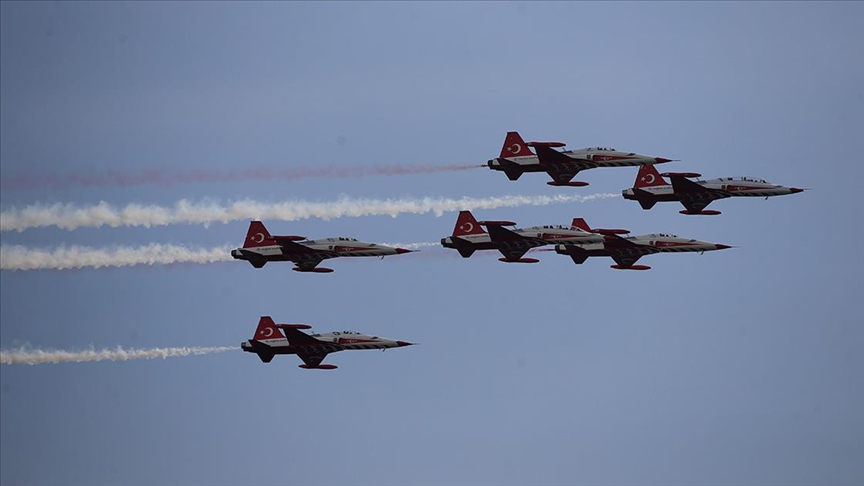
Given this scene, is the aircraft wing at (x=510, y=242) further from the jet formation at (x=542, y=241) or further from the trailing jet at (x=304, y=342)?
the trailing jet at (x=304, y=342)

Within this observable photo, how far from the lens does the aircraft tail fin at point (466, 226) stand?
122562 millimetres

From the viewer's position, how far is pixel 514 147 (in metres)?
122

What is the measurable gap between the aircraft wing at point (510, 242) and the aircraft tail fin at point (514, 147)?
5.28m

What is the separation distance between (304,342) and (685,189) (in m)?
29.9

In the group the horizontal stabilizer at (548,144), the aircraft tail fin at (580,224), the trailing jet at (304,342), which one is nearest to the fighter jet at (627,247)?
the aircraft tail fin at (580,224)

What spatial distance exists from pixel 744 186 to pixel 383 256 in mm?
26970

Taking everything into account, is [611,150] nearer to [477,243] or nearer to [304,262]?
[477,243]

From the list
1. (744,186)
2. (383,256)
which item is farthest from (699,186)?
(383,256)

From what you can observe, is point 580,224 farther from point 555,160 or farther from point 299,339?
point 299,339

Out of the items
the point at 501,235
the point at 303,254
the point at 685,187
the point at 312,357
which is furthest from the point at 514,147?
the point at 312,357

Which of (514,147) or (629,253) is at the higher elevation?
(514,147)

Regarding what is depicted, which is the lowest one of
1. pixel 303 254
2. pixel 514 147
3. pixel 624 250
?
pixel 624 250

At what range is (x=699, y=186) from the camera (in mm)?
125312

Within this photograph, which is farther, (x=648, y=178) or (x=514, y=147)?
(x=648, y=178)
